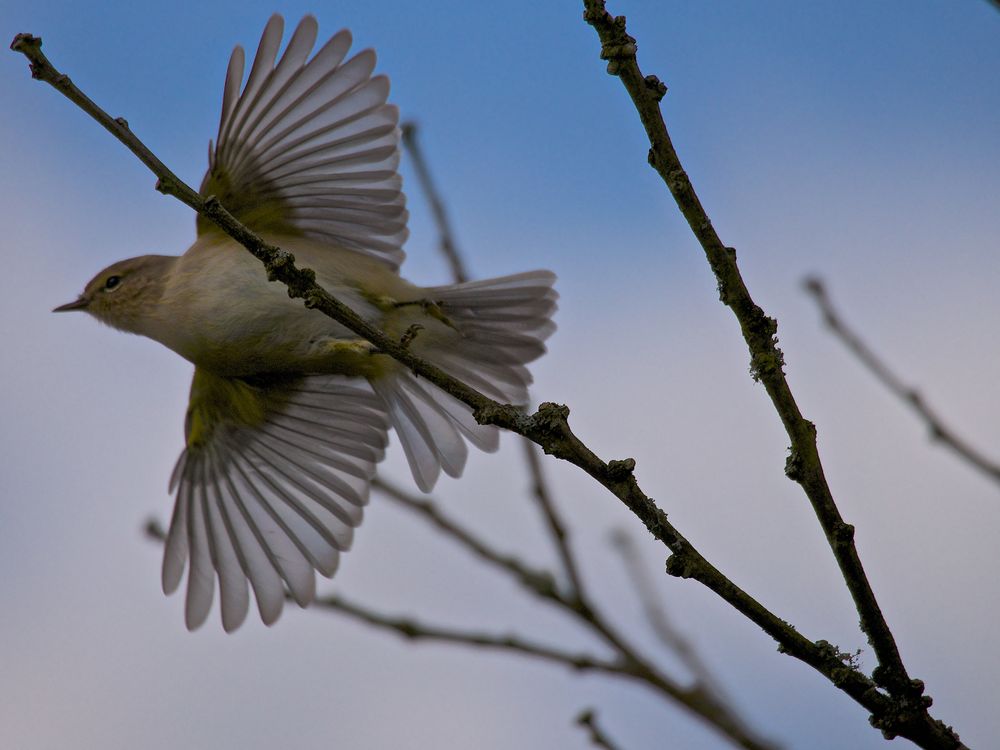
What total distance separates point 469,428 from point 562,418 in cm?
224

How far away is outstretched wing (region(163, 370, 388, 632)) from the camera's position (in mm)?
4520

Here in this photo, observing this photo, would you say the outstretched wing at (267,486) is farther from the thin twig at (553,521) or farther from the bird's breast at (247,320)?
the thin twig at (553,521)

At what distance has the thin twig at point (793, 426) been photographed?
6.84 ft

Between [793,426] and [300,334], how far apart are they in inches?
79.9

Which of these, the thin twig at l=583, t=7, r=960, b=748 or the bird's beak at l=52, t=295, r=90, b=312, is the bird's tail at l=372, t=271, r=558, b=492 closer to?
the bird's beak at l=52, t=295, r=90, b=312

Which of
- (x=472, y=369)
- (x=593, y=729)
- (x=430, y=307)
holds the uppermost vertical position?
(x=472, y=369)

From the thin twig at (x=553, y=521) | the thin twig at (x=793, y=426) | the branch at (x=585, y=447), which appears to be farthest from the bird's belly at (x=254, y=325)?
the thin twig at (x=793, y=426)

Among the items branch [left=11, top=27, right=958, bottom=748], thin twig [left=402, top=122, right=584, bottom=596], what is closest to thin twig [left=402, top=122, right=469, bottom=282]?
thin twig [left=402, top=122, right=584, bottom=596]

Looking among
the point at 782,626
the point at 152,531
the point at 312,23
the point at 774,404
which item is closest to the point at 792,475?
the point at 774,404

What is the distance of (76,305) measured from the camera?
4.58m

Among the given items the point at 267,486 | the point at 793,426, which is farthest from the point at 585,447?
the point at 267,486

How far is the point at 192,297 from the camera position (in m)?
3.91

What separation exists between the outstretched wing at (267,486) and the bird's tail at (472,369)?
140 millimetres

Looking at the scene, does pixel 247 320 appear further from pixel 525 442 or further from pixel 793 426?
pixel 793 426
